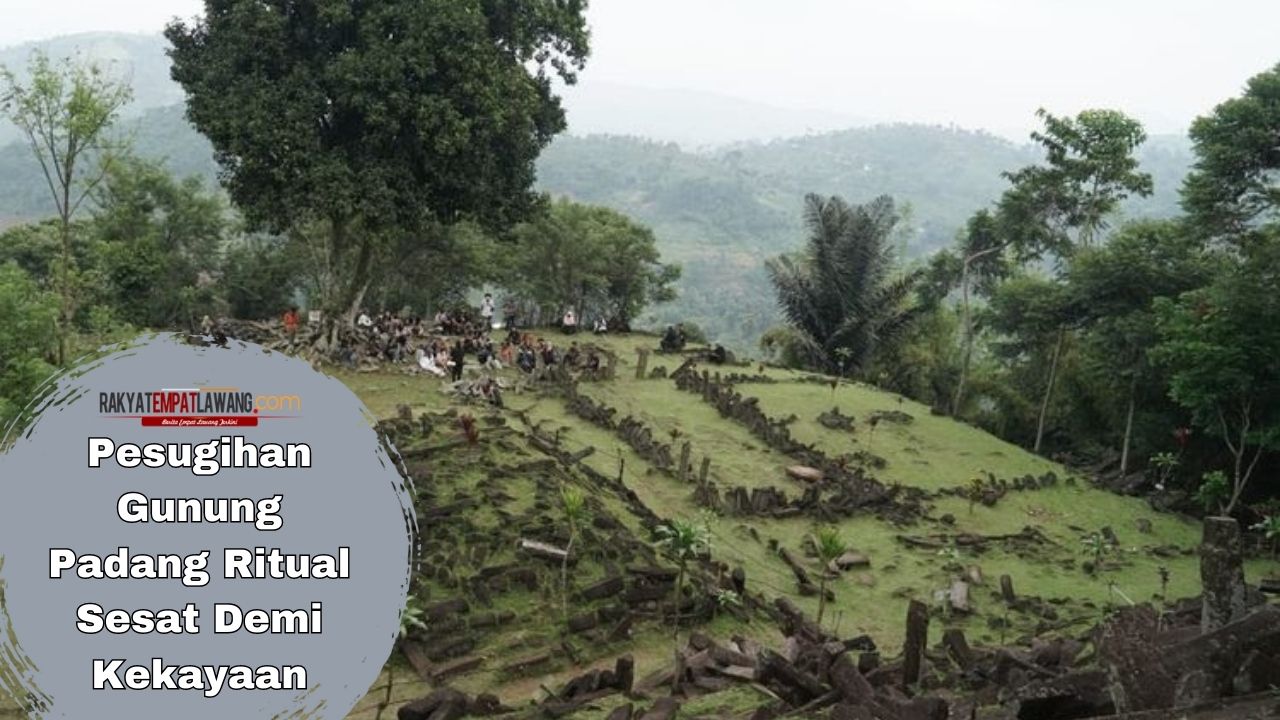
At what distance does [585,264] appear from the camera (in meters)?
45.3

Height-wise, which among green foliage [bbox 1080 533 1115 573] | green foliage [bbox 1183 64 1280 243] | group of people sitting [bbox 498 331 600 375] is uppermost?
green foliage [bbox 1183 64 1280 243]

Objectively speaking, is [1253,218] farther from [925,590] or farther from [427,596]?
[427,596]

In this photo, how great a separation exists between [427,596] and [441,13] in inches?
624

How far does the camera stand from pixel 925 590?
18484 mm

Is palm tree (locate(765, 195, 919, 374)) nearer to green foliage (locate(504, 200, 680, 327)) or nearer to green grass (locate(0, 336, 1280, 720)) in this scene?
green grass (locate(0, 336, 1280, 720))

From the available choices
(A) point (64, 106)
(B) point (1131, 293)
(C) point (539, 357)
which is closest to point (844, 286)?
(B) point (1131, 293)

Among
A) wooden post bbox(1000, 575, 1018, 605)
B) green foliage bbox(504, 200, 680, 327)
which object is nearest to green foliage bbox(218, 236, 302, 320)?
green foliage bbox(504, 200, 680, 327)

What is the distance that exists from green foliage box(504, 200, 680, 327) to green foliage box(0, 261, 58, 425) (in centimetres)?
2406

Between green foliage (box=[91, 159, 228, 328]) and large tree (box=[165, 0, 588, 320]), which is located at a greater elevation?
→ large tree (box=[165, 0, 588, 320])

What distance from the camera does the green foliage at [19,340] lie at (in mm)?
19000

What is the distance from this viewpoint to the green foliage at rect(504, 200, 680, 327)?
1764 inches

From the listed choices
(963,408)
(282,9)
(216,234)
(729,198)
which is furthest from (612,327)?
(729,198)

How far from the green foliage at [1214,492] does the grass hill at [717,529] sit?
959 mm

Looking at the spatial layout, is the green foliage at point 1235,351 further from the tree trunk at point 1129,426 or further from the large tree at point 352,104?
the large tree at point 352,104
